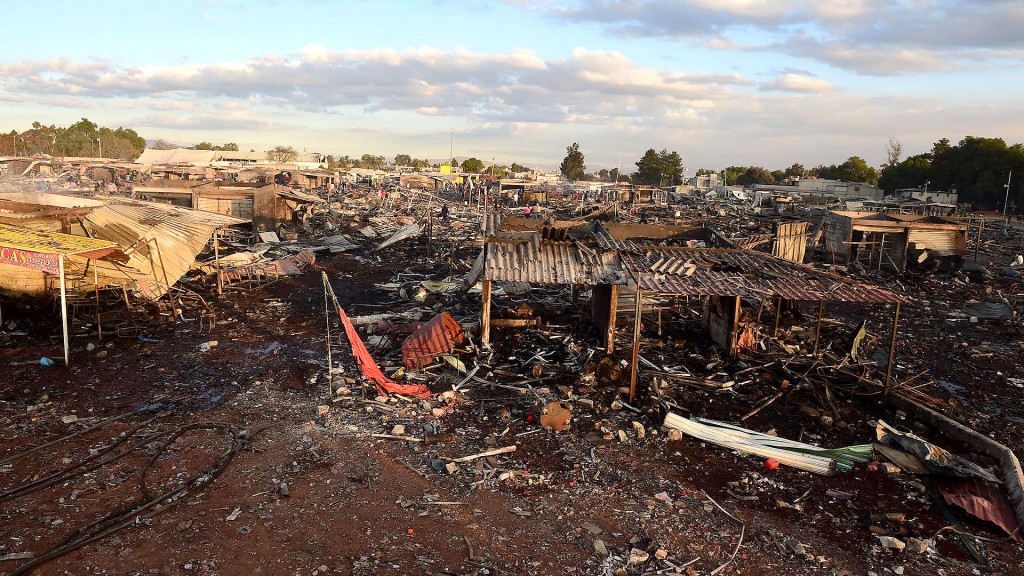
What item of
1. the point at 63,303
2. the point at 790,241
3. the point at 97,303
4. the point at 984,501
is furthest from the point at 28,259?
the point at 790,241

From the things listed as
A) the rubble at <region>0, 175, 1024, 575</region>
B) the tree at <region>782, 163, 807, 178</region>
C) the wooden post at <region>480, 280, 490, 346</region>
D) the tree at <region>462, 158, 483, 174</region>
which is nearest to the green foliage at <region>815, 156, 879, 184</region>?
the tree at <region>782, 163, 807, 178</region>

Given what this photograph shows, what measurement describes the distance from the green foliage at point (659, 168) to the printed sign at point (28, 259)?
75.4 meters

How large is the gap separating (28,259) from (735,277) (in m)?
11.9

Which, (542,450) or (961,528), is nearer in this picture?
(961,528)

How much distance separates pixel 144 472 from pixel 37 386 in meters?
4.12

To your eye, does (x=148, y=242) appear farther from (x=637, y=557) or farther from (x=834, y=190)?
(x=834, y=190)

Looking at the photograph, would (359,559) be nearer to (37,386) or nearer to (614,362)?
(614,362)

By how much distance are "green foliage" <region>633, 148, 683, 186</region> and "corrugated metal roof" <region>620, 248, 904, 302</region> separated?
2769 inches

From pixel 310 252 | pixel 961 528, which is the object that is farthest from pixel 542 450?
pixel 310 252

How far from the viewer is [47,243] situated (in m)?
10.5

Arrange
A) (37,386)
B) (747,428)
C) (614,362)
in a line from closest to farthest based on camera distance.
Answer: (747,428)
(37,386)
(614,362)

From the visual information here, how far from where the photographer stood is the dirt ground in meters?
5.67

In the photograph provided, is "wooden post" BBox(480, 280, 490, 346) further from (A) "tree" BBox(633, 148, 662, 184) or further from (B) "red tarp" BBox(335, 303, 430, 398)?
(A) "tree" BBox(633, 148, 662, 184)

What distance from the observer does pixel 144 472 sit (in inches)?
272
